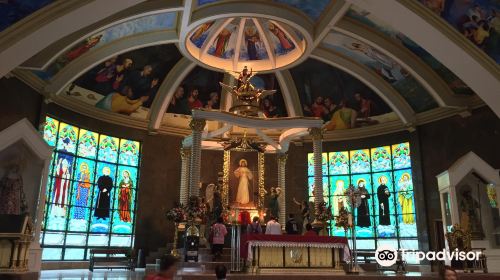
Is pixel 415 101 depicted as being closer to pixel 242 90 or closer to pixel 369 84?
pixel 369 84

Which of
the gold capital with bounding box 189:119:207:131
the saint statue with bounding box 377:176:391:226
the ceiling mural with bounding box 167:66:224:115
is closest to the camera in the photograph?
the gold capital with bounding box 189:119:207:131

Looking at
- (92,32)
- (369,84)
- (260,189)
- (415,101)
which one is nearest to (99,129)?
(92,32)

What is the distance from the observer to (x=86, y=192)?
1625 cm

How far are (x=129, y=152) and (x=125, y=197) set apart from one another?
1.90 m

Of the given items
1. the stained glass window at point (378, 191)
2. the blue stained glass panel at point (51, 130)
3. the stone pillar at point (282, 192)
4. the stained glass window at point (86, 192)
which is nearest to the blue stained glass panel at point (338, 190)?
the stained glass window at point (378, 191)

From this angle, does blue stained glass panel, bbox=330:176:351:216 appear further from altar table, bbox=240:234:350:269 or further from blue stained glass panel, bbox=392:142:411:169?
altar table, bbox=240:234:350:269

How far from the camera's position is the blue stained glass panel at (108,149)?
1705 cm

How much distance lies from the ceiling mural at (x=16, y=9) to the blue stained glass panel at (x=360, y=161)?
13392 mm

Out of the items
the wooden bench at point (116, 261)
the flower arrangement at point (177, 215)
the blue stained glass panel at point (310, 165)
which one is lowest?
the wooden bench at point (116, 261)

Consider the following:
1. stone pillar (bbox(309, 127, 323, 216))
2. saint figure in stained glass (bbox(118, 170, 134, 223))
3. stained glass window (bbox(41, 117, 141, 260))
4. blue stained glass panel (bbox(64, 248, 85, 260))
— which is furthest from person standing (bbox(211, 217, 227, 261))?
blue stained glass panel (bbox(64, 248, 85, 260))

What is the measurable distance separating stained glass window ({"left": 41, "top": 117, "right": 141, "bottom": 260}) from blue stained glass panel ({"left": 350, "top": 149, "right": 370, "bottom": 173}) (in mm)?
9368

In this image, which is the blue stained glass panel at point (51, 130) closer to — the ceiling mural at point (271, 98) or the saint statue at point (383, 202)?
the ceiling mural at point (271, 98)

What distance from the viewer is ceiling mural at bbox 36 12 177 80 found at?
13711mm

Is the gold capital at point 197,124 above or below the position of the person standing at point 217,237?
above
